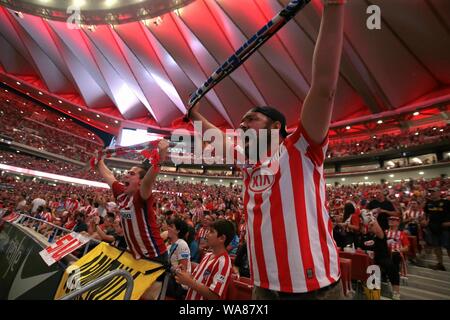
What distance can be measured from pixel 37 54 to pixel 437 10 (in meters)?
39.4

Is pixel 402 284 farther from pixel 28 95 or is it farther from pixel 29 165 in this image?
pixel 28 95

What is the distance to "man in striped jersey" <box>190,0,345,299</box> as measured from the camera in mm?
1105

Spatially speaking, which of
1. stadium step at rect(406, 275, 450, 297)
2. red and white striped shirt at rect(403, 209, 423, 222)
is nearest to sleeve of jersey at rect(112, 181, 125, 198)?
stadium step at rect(406, 275, 450, 297)

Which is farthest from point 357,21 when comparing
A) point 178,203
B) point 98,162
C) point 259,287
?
point 259,287

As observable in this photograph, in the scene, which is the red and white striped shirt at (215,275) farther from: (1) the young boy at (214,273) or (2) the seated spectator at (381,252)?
(2) the seated spectator at (381,252)

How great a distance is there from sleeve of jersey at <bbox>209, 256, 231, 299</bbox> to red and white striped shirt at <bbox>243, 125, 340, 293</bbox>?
1.20 m

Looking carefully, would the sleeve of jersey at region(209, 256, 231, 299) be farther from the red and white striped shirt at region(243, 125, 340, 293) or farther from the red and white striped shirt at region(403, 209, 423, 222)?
the red and white striped shirt at region(403, 209, 423, 222)

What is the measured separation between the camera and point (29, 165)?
28984 millimetres

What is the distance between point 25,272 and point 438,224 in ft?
28.3

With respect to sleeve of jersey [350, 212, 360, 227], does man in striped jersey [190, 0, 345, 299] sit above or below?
above

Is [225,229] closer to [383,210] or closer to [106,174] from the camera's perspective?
[106,174]

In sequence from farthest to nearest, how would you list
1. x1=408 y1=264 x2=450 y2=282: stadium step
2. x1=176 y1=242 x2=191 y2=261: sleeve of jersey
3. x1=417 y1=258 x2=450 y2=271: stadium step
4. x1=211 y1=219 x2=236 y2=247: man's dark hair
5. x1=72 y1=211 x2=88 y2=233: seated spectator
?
x1=72 y1=211 x2=88 y2=233: seated spectator
x1=417 y1=258 x2=450 y2=271: stadium step
x1=408 y1=264 x2=450 y2=282: stadium step
x1=176 y1=242 x2=191 y2=261: sleeve of jersey
x1=211 y1=219 x2=236 y2=247: man's dark hair

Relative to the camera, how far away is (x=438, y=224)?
20.7ft

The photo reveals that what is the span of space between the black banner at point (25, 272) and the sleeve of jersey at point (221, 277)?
1.97 m
